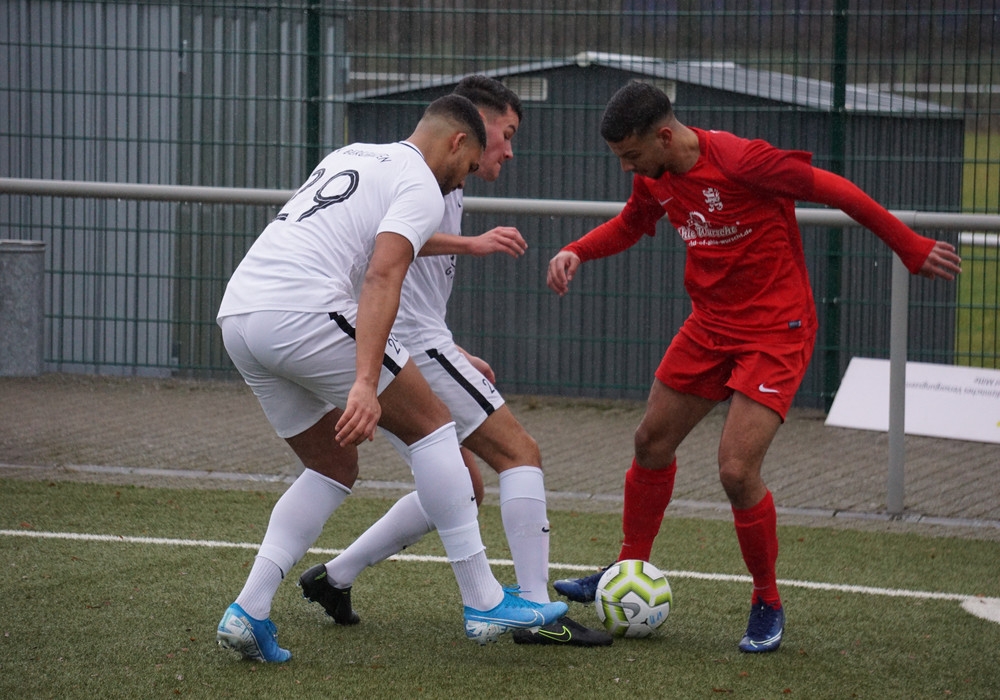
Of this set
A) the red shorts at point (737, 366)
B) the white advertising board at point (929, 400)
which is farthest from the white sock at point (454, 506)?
the white advertising board at point (929, 400)

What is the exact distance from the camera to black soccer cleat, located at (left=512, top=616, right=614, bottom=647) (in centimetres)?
432

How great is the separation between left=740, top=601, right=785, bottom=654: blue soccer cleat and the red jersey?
90cm

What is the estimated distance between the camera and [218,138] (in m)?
9.13

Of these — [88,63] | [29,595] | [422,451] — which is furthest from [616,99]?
[88,63]

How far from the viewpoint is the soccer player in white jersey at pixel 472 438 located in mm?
4352

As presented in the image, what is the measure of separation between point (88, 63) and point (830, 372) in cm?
544

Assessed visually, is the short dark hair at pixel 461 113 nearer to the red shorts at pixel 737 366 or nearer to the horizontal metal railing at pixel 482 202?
the red shorts at pixel 737 366

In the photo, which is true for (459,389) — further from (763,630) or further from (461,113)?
(763,630)

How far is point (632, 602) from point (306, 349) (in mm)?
1434

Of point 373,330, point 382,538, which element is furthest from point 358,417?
point 382,538

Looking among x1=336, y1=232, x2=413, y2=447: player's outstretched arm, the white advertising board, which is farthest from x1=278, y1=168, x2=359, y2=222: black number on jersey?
the white advertising board

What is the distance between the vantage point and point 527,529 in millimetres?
4359

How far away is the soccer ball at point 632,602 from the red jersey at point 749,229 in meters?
0.89

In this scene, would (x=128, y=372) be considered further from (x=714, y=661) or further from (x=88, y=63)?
(x=714, y=661)
